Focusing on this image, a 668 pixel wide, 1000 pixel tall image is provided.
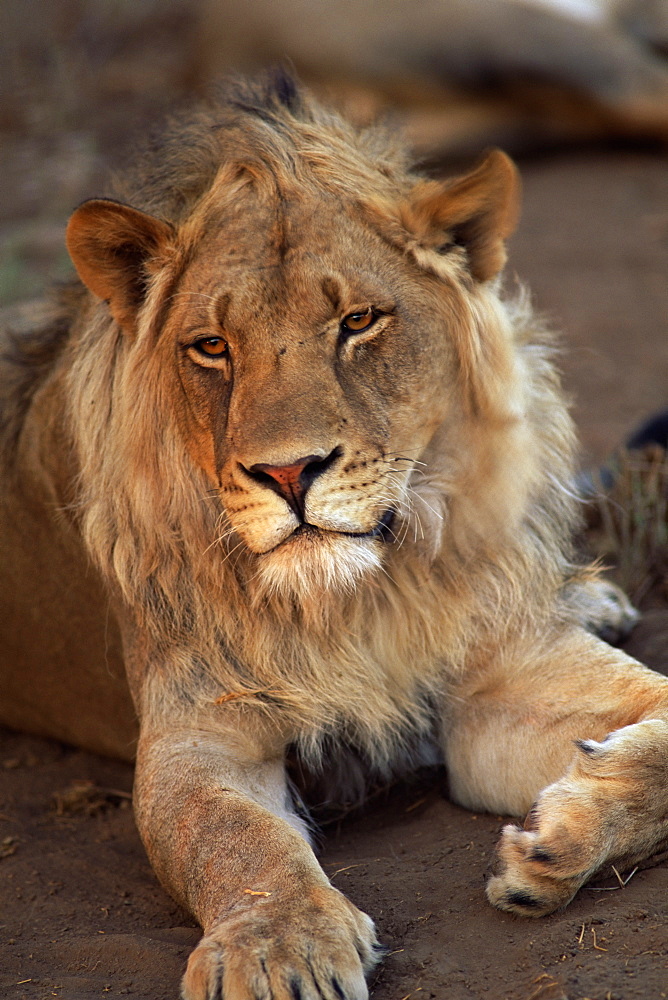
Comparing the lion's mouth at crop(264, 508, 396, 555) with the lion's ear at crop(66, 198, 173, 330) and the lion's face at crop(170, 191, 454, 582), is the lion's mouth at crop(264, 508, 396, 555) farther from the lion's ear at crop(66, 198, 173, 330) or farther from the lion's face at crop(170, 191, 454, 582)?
the lion's ear at crop(66, 198, 173, 330)

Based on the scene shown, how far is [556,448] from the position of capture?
10.8ft

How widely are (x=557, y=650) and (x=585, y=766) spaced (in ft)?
1.74

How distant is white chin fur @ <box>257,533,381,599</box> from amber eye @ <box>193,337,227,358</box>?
522 millimetres

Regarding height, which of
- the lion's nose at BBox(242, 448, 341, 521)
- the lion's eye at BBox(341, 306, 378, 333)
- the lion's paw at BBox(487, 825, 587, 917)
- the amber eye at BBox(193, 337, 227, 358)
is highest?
the lion's eye at BBox(341, 306, 378, 333)

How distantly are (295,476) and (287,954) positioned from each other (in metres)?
1.00

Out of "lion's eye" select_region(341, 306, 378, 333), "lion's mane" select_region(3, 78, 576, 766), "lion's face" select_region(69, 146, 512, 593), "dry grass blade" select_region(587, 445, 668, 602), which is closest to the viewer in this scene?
"lion's face" select_region(69, 146, 512, 593)

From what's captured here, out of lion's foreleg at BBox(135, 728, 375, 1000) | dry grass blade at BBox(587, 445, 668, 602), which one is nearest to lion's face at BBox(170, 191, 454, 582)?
lion's foreleg at BBox(135, 728, 375, 1000)

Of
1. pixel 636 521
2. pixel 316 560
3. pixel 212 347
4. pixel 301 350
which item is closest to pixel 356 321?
pixel 301 350

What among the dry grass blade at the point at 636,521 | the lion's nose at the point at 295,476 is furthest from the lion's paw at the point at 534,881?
the dry grass blade at the point at 636,521

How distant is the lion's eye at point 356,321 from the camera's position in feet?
9.10

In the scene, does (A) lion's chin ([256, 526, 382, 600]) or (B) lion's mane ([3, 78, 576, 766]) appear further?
(B) lion's mane ([3, 78, 576, 766])

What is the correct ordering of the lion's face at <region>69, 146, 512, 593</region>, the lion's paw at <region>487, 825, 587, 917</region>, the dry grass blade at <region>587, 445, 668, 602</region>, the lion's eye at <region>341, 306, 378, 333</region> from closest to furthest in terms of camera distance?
the lion's paw at <region>487, 825, 587, 917</region>
the lion's face at <region>69, 146, 512, 593</region>
the lion's eye at <region>341, 306, 378, 333</region>
the dry grass blade at <region>587, 445, 668, 602</region>

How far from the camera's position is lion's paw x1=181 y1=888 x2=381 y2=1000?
2248 millimetres

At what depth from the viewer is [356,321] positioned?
2.78 m
